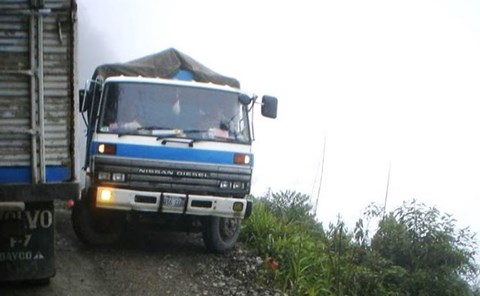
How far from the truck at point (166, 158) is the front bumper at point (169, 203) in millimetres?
12

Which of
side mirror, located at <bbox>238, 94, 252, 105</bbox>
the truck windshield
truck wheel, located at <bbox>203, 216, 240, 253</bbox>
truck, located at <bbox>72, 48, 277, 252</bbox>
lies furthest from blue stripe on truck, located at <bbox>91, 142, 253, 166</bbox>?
truck wheel, located at <bbox>203, 216, 240, 253</bbox>

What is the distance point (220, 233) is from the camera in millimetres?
7195

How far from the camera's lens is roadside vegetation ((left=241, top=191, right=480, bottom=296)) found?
22.9 feet

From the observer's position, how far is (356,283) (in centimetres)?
696

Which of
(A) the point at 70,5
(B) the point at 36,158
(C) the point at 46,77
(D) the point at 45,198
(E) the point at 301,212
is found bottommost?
(E) the point at 301,212

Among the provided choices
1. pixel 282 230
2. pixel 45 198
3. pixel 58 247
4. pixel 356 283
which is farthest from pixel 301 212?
pixel 45 198

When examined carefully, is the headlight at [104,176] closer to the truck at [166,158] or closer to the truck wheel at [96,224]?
the truck at [166,158]

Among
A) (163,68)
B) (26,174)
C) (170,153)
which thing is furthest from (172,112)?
(26,174)

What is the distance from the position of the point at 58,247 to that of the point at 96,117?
1924 millimetres

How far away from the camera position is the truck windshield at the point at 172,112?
6441 mm

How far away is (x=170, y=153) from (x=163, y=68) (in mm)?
1983

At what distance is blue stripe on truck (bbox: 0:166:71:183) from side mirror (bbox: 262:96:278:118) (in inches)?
137

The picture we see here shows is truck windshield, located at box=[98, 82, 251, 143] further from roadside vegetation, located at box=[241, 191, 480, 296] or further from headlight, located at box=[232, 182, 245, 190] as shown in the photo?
roadside vegetation, located at box=[241, 191, 480, 296]

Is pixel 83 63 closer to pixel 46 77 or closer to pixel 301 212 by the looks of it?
pixel 301 212
